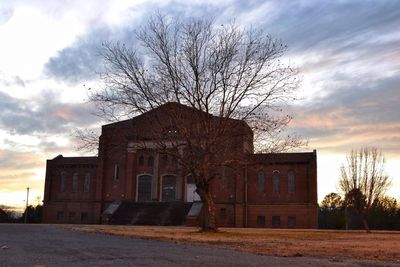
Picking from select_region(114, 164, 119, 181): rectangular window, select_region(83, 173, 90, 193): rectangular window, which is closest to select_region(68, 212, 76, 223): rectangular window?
select_region(83, 173, 90, 193): rectangular window

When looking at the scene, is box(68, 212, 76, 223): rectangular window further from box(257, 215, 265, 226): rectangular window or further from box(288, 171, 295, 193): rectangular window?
box(288, 171, 295, 193): rectangular window

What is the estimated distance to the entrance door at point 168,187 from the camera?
60.4 meters

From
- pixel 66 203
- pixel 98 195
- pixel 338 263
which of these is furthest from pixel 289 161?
pixel 338 263

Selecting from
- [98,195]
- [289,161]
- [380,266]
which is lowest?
[380,266]

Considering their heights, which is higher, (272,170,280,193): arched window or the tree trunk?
(272,170,280,193): arched window

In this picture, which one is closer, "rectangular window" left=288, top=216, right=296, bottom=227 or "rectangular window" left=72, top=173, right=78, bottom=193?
"rectangular window" left=288, top=216, right=296, bottom=227

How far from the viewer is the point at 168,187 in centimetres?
6084

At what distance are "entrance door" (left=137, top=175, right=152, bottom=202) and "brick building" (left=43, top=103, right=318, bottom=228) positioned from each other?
110 mm

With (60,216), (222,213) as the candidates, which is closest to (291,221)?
(222,213)

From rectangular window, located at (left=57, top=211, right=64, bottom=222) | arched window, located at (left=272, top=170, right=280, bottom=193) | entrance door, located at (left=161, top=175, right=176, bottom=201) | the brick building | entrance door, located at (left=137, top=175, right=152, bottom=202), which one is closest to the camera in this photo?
the brick building

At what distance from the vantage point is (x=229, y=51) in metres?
33.5

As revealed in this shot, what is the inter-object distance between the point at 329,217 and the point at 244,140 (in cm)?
3384

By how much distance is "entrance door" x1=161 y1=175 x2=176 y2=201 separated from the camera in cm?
6044

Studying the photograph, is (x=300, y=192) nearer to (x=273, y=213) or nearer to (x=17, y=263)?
(x=273, y=213)
